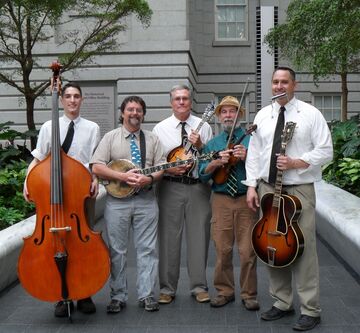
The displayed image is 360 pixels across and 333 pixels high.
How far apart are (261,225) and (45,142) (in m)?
2.05

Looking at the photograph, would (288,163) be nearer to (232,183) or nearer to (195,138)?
(232,183)

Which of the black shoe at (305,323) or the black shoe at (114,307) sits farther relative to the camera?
the black shoe at (114,307)

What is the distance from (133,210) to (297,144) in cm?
160

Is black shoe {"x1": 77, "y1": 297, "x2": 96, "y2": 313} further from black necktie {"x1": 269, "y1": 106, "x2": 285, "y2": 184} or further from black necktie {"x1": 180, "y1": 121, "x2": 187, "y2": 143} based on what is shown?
black necktie {"x1": 269, "y1": 106, "x2": 285, "y2": 184}

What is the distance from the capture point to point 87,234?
499cm

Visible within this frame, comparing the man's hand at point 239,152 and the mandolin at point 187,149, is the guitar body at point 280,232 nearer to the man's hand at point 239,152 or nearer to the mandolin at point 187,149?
the man's hand at point 239,152

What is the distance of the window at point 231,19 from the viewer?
949 inches

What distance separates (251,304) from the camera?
18.0 feet

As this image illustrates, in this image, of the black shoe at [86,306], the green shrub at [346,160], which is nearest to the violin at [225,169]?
the black shoe at [86,306]

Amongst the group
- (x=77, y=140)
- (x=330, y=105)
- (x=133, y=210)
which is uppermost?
(x=330, y=105)

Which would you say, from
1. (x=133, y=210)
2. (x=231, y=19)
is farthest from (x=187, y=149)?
(x=231, y=19)

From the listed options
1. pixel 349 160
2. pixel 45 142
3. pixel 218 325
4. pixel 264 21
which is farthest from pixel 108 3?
pixel 218 325

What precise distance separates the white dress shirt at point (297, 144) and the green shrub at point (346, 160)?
19.4 ft

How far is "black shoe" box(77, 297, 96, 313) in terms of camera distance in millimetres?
5488
